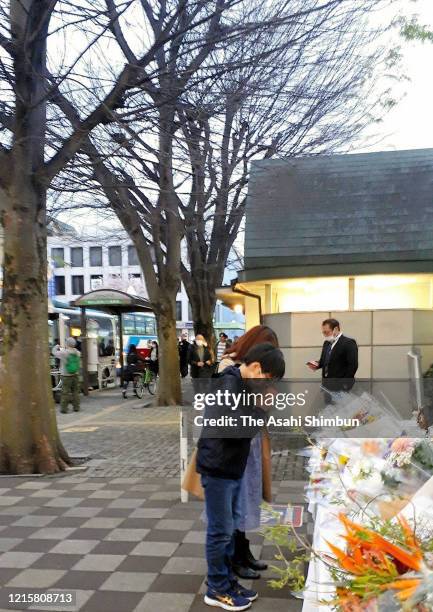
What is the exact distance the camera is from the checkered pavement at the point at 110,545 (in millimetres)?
3617

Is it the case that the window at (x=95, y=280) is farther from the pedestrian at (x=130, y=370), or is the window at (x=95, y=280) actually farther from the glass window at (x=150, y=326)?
the pedestrian at (x=130, y=370)

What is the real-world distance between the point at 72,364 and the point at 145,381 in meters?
4.73

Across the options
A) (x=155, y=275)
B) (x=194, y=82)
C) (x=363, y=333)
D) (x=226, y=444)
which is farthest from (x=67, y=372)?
(x=226, y=444)

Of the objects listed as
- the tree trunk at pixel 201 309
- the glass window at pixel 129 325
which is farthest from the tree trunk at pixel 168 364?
the glass window at pixel 129 325

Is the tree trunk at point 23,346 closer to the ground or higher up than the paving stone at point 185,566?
higher up

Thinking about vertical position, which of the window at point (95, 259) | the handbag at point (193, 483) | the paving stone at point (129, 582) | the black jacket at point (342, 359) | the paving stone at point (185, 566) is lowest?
the paving stone at point (185, 566)

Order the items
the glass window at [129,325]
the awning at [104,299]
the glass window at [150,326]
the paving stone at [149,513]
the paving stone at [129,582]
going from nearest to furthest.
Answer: the paving stone at [129,582] → the paving stone at [149,513] → the awning at [104,299] → the glass window at [129,325] → the glass window at [150,326]

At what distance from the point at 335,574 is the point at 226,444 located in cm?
161

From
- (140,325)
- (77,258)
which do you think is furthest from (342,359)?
(77,258)

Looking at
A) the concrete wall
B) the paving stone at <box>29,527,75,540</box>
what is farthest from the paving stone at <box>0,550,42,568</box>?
the concrete wall

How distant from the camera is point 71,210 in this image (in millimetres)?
13227

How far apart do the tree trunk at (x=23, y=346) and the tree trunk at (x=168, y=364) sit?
270 inches

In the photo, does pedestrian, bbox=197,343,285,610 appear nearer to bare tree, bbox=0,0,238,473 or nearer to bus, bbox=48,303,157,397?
bare tree, bbox=0,0,238,473

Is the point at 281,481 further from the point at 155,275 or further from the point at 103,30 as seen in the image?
the point at 155,275
